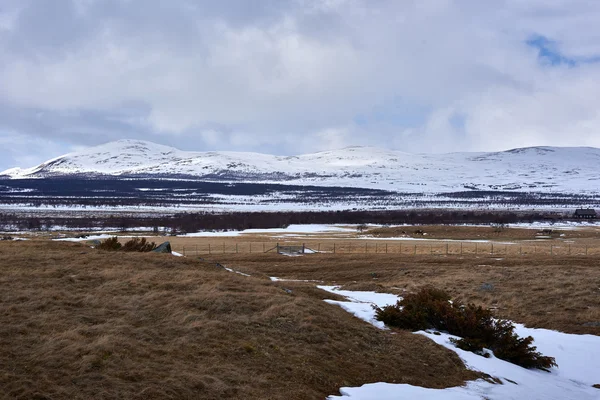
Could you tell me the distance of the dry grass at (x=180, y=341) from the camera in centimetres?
971

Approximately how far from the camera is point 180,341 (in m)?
12.1

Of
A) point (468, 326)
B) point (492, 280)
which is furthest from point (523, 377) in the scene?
point (492, 280)

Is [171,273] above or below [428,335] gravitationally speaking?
above

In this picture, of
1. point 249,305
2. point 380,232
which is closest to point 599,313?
point 249,305

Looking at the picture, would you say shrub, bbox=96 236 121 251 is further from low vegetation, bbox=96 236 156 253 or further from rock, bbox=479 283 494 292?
rock, bbox=479 283 494 292

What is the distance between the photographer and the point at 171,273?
1969 cm

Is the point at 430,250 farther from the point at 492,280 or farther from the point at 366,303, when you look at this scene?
the point at 366,303

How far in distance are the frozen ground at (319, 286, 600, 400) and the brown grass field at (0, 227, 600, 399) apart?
0.53 meters

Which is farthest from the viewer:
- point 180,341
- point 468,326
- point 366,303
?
point 366,303

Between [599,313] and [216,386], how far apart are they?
16498mm

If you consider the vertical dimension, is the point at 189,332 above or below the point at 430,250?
above

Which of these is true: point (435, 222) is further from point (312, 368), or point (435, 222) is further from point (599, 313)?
point (312, 368)

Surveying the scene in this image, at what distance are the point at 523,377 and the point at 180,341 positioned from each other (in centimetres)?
885

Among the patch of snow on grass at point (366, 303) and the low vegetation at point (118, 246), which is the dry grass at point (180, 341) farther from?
the low vegetation at point (118, 246)
